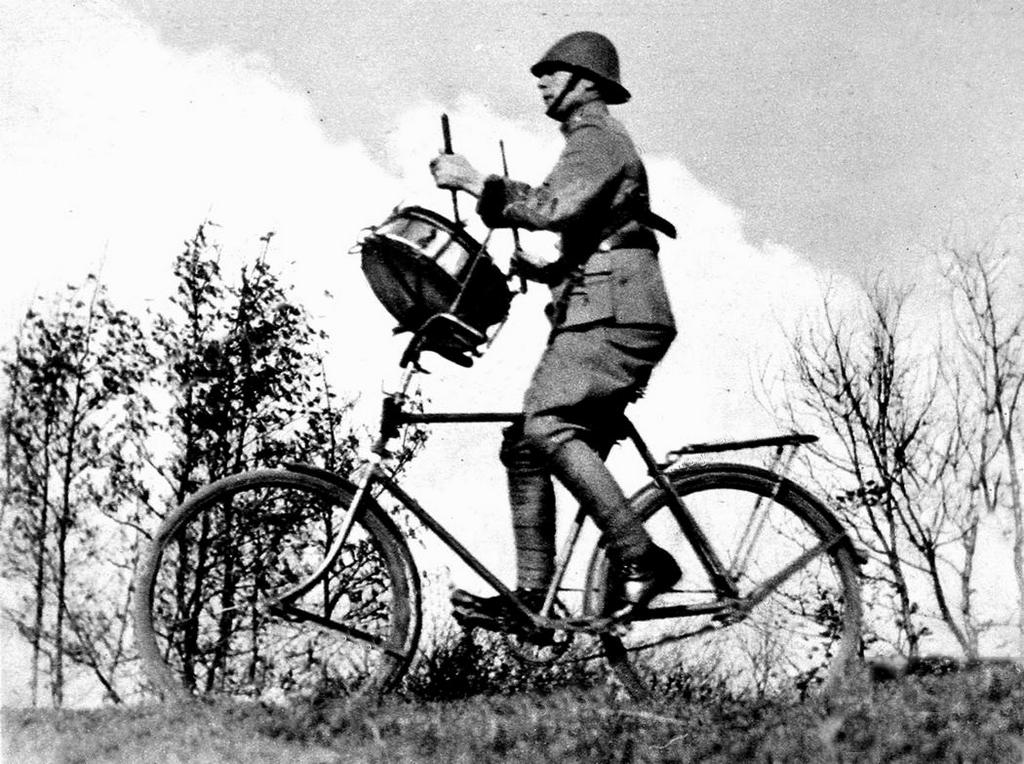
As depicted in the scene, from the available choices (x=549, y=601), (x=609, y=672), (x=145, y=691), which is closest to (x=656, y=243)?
(x=549, y=601)

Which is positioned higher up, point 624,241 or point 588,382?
point 624,241

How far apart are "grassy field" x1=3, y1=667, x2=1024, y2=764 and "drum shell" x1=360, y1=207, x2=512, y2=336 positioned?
1.32m

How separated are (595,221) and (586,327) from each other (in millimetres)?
380

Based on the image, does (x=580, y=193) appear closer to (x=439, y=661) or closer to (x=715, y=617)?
(x=715, y=617)

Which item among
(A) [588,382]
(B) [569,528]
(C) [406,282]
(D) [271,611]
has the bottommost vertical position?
(D) [271,611]

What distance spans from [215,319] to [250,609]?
502cm

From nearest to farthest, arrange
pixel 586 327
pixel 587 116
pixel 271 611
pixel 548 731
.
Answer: pixel 548 731
pixel 271 611
pixel 586 327
pixel 587 116

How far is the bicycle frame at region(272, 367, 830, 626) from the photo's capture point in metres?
3.65

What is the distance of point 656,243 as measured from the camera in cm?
393

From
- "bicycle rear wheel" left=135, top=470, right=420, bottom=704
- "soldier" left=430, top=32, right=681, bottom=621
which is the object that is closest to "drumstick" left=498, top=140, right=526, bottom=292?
"soldier" left=430, top=32, right=681, bottom=621

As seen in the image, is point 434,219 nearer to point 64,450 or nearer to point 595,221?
point 595,221

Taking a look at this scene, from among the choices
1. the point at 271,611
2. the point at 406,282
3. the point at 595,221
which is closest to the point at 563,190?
the point at 595,221

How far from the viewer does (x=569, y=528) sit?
3.83m

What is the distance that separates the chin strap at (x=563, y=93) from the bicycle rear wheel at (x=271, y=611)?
156cm
